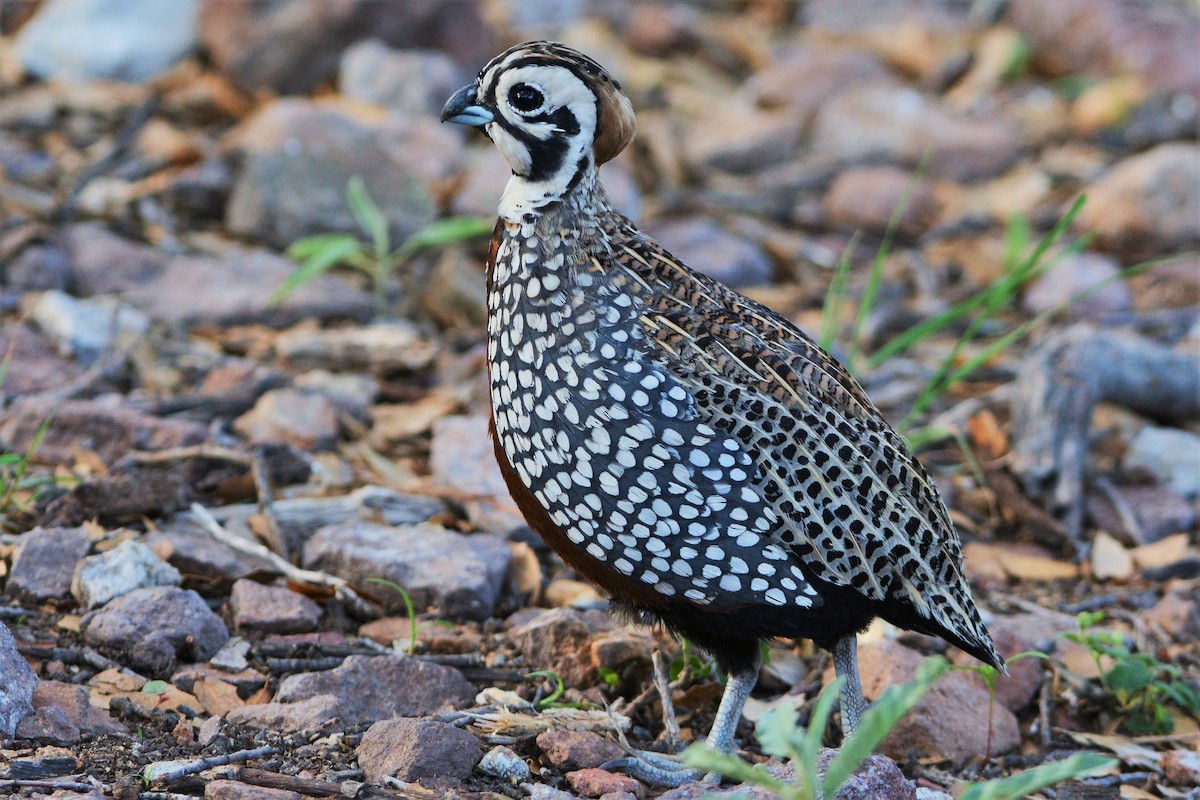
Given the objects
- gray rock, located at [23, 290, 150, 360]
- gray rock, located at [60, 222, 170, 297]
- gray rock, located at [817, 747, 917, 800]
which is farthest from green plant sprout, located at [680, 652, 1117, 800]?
gray rock, located at [60, 222, 170, 297]

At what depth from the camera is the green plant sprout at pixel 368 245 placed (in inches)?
241

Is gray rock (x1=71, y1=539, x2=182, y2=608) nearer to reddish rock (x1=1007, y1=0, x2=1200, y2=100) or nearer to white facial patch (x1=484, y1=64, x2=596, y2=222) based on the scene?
white facial patch (x1=484, y1=64, x2=596, y2=222)

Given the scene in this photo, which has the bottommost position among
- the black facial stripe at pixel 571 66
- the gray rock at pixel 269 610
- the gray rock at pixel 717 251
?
the gray rock at pixel 269 610

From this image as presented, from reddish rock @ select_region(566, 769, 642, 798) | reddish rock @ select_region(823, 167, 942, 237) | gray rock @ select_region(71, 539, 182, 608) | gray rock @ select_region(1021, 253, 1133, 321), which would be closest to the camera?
reddish rock @ select_region(566, 769, 642, 798)

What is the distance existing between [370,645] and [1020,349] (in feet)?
13.2

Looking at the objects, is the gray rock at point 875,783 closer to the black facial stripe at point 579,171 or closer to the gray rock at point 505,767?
the gray rock at point 505,767

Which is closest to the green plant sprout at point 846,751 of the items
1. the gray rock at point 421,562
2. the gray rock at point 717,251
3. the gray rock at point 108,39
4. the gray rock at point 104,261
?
the gray rock at point 421,562

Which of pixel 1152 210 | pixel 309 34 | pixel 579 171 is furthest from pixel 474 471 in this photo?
pixel 1152 210

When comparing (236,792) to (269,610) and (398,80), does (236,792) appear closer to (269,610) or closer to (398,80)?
(269,610)

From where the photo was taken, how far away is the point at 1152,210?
25.4 ft

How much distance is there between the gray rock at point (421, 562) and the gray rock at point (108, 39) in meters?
4.81

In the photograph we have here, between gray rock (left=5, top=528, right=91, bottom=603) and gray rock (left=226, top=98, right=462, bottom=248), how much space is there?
303cm

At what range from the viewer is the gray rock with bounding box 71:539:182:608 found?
154 inches

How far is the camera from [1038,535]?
5.39 m
